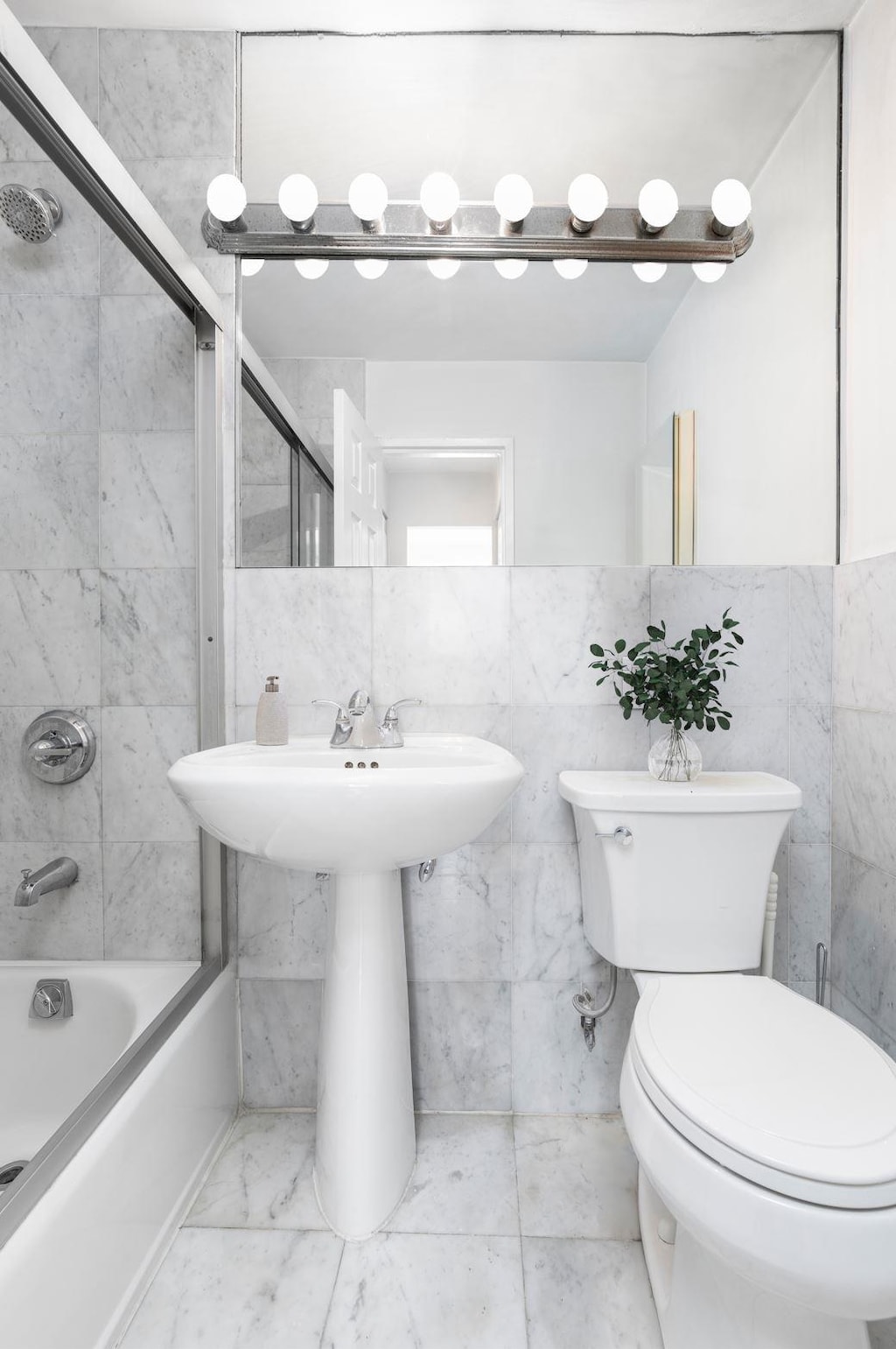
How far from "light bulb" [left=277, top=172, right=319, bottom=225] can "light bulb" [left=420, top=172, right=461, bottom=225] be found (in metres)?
0.22

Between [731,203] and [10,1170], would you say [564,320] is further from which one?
[10,1170]

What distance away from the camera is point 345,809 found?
3.22ft

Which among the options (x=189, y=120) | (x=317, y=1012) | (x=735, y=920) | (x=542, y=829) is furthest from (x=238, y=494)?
(x=735, y=920)

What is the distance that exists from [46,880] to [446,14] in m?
1.83

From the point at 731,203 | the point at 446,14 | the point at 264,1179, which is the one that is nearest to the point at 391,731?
the point at 264,1179

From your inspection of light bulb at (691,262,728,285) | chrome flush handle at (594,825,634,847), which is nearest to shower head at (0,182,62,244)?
light bulb at (691,262,728,285)

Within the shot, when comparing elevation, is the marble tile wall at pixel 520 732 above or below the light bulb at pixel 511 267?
below

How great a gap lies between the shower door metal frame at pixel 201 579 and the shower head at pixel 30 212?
5 centimetres

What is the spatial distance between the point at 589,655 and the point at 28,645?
3.36 ft

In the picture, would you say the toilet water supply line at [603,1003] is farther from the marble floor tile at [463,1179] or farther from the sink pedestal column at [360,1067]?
the sink pedestal column at [360,1067]

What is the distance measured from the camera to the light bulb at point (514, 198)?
1.42 metres

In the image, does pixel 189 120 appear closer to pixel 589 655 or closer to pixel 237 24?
pixel 237 24

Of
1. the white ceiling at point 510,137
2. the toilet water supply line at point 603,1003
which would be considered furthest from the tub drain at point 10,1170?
the white ceiling at point 510,137

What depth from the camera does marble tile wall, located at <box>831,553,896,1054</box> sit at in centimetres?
131
